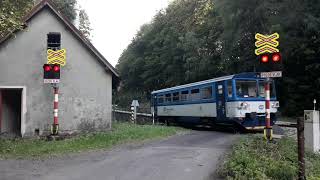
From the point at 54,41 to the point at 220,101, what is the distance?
8630 millimetres

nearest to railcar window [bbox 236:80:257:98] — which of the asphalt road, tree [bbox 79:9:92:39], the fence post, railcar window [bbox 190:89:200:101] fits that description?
railcar window [bbox 190:89:200:101]

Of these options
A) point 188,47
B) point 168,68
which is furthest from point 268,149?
point 168,68

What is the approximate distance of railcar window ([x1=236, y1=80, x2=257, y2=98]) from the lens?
2184cm

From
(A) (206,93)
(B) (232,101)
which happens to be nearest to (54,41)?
(A) (206,93)

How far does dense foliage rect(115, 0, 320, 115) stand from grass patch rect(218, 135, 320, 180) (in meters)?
20.7

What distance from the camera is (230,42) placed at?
40.1 m

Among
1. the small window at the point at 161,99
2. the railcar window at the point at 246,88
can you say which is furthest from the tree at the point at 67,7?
the railcar window at the point at 246,88

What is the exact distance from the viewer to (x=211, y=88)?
2361cm

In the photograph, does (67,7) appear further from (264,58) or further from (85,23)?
(264,58)

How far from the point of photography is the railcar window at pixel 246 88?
21844 millimetres

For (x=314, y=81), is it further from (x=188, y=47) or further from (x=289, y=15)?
(x=188, y=47)

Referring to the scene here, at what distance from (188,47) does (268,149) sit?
117 feet

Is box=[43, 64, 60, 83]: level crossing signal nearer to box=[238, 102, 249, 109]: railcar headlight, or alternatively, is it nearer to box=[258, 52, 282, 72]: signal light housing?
box=[258, 52, 282, 72]: signal light housing

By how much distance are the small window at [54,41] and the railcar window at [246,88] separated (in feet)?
28.9
